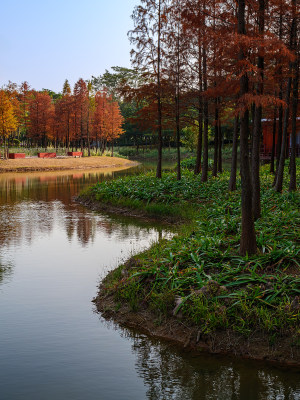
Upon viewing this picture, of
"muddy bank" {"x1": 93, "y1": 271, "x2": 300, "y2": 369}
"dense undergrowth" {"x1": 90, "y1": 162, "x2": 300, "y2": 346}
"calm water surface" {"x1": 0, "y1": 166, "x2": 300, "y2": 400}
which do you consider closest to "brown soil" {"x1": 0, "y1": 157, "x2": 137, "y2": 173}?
"calm water surface" {"x1": 0, "y1": 166, "x2": 300, "y2": 400}

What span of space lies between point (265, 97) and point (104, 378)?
20.6 feet

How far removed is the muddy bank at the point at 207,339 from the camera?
6789mm

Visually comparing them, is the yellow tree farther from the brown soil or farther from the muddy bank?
the muddy bank

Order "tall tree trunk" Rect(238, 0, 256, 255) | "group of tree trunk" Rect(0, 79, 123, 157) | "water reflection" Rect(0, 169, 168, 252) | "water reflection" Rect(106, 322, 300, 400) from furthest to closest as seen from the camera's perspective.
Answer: "group of tree trunk" Rect(0, 79, 123, 157), "water reflection" Rect(0, 169, 168, 252), "tall tree trunk" Rect(238, 0, 256, 255), "water reflection" Rect(106, 322, 300, 400)

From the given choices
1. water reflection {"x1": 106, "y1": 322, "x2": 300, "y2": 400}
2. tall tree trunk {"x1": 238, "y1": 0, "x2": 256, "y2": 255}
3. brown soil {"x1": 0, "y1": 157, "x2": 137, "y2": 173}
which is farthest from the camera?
brown soil {"x1": 0, "y1": 157, "x2": 137, "y2": 173}

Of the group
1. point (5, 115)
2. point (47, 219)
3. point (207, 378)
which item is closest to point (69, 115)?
point (5, 115)

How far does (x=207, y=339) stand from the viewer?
7.34 metres

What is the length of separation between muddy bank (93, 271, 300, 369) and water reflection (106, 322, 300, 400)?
189 mm

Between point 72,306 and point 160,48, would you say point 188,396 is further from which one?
point 160,48

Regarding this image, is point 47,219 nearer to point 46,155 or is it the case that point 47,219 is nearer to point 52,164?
point 52,164

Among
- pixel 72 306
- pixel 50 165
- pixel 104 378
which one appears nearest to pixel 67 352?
pixel 104 378

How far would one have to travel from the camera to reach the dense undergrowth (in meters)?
7.28

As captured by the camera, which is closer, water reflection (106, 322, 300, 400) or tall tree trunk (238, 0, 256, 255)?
water reflection (106, 322, 300, 400)

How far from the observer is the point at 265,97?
9164 millimetres
